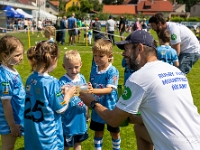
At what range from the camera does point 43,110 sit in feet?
9.87

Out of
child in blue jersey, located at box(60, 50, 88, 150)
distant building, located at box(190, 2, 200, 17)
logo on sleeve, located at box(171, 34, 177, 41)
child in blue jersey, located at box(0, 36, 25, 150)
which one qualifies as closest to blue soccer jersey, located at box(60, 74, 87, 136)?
child in blue jersey, located at box(60, 50, 88, 150)

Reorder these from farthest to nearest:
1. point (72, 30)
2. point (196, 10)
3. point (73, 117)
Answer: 1. point (196, 10)
2. point (72, 30)
3. point (73, 117)

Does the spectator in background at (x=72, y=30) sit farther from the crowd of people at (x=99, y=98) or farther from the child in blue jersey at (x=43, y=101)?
the child in blue jersey at (x=43, y=101)

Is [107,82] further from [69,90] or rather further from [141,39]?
[141,39]

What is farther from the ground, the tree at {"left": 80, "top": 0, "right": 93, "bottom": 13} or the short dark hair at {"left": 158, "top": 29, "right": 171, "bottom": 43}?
the tree at {"left": 80, "top": 0, "right": 93, "bottom": 13}

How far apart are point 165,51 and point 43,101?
350 centimetres

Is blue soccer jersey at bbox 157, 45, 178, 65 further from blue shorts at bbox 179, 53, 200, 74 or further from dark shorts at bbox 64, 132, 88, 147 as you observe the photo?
dark shorts at bbox 64, 132, 88, 147

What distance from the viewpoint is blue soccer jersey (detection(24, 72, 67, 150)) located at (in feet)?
9.72

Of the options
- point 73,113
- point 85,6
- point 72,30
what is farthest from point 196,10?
point 73,113

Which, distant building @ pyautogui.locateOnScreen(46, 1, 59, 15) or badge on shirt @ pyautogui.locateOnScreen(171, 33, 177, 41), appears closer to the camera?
badge on shirt @ pyautogui.locateOnScreen(171, 33, 177, 41)

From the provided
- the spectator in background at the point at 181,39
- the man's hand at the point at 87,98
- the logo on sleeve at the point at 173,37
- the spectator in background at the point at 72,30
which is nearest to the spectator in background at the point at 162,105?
the man's hand at the point at 87,98

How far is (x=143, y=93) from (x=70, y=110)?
139cm

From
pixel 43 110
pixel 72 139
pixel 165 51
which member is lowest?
pixel 72 139

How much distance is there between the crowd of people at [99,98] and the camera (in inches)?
102
